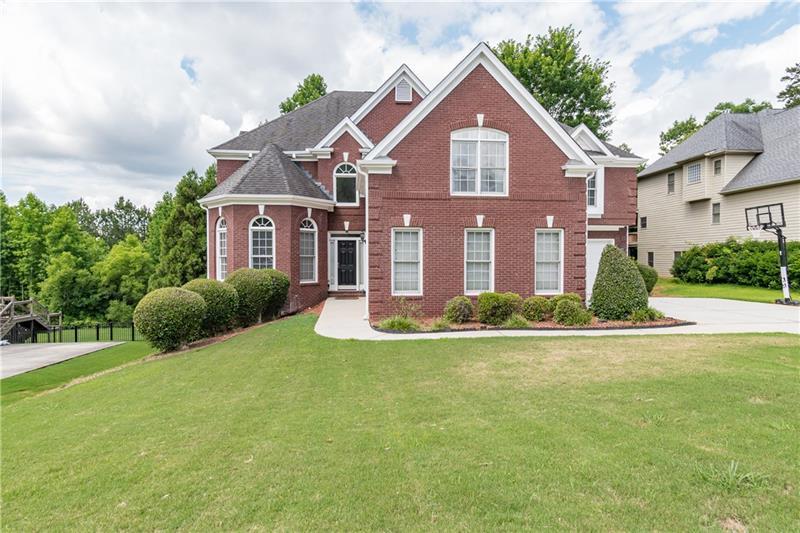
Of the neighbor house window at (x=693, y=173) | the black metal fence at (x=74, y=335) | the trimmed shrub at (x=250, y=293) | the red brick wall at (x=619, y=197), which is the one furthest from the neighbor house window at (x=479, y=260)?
the neighbor house window at (x=693, y=173)

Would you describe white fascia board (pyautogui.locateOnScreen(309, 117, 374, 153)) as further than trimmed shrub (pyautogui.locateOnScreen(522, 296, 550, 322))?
Yes

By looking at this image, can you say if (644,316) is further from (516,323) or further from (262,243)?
(262,243)

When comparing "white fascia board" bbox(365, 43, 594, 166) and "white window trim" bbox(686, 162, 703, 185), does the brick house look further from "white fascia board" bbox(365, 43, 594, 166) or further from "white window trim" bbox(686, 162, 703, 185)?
"white window trim" bbox(686, 162, 703, 185)

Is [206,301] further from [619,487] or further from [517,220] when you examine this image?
[619,487]

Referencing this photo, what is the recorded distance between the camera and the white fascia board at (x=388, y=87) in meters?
18.8

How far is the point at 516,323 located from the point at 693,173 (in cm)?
2245

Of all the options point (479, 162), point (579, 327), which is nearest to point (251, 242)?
point (479, 162)

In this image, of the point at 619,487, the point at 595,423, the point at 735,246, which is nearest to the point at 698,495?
the point at 619,487

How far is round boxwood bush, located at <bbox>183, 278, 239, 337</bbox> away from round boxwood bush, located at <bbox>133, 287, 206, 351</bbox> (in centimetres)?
74

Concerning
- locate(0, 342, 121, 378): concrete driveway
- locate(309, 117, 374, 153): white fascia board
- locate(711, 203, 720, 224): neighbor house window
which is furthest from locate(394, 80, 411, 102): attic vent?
locate(711, 203, 720, 224): neighbor house window

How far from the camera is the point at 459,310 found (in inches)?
455

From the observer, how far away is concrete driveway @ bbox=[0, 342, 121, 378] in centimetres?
1197

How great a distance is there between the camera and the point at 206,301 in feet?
38.0

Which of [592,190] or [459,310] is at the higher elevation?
[592,190]
